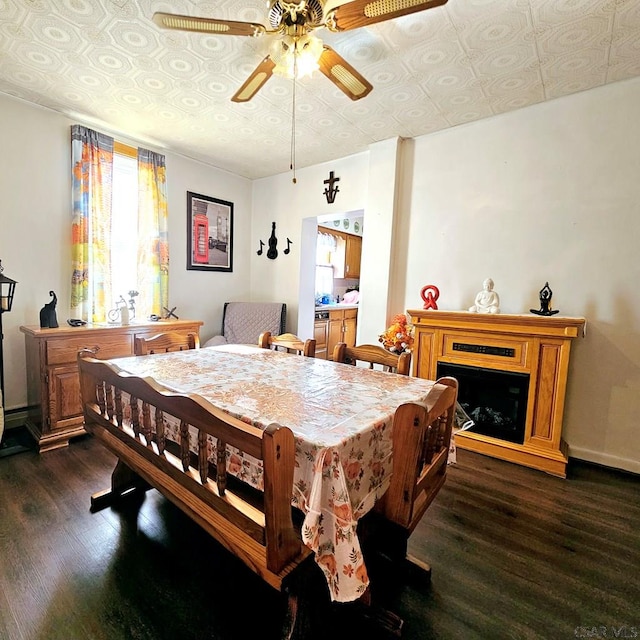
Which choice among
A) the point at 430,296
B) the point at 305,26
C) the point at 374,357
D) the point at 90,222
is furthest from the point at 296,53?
the point at 90,222

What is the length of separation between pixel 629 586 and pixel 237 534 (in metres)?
1.70

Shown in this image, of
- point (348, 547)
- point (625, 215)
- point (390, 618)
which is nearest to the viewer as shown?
point (348, 547)

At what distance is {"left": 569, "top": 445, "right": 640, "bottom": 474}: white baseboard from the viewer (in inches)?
90.7

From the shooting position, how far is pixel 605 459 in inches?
93.4

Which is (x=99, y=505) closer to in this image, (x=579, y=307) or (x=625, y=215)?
(x=579, y=307)

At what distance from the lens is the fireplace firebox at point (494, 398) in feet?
8.04

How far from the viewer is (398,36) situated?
1.80 metres

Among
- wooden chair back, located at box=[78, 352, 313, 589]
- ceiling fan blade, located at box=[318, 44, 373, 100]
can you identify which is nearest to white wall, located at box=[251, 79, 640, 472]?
ceiling fan blade, located at box=[318, 44, 373, 100]

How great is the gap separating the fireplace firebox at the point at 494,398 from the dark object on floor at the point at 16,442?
3.15m

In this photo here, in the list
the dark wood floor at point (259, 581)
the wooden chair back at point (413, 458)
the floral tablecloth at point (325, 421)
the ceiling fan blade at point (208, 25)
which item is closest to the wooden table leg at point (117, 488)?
the dark wood floor at point (259, 581)

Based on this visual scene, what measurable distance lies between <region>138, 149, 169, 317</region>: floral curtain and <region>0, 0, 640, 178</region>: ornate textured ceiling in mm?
350

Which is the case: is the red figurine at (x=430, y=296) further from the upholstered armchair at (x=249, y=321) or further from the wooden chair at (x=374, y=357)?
the upholstered armchair at (x=249, y=321)

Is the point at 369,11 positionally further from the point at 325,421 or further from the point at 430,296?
the point at 430,296

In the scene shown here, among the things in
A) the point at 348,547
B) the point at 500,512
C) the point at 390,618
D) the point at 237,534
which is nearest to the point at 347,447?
the point at 348,547
